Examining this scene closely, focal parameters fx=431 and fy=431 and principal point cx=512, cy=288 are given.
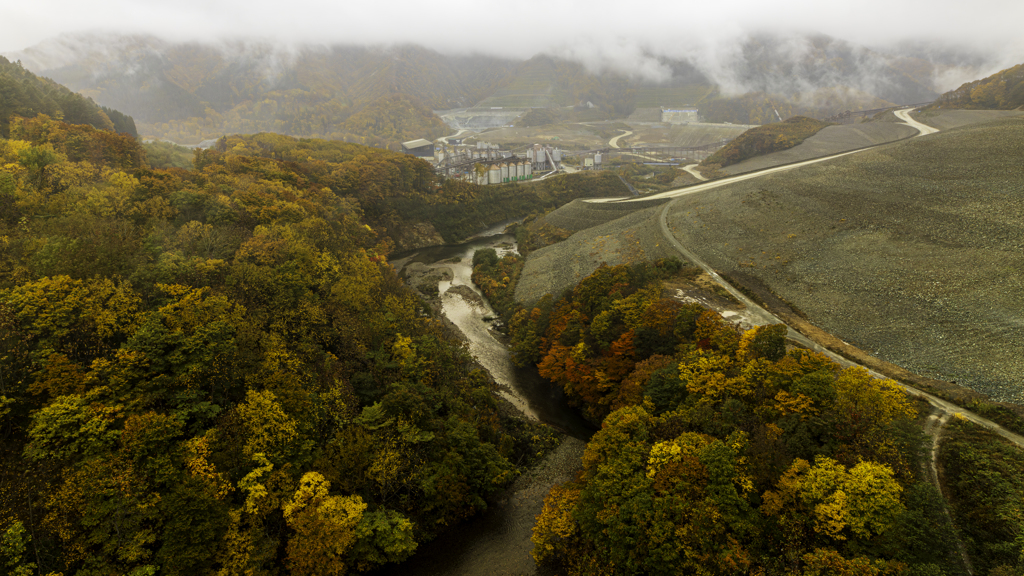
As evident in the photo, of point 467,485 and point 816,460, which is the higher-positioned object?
point 816,460

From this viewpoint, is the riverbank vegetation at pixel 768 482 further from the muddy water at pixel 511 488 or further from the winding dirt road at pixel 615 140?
the winding dirt road at pixel 615 140

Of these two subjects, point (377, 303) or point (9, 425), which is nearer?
point (9, 425)

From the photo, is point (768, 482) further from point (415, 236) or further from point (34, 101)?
point (34, 101)

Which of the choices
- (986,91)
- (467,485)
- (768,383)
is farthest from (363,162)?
(986,91)

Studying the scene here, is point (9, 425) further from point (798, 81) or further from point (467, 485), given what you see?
point (798, 81)

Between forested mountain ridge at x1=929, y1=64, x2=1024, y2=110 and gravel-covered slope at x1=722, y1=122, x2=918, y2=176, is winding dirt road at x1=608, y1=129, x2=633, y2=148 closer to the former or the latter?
gravel-covered slope at x1=722, y1=122, x2=918, y2=176

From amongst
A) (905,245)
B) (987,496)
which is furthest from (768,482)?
(905,245)
